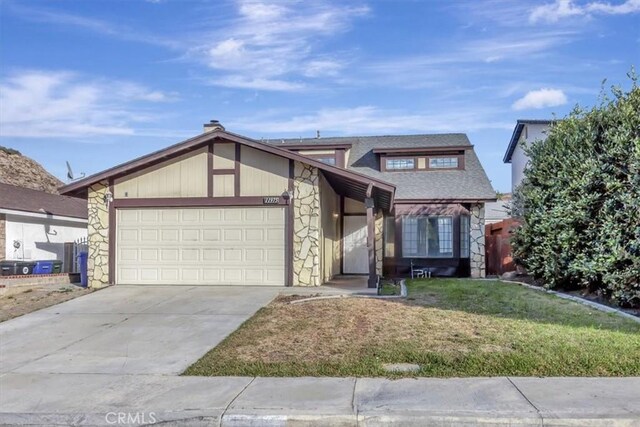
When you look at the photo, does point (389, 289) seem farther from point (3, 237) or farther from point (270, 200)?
point (3, 237)

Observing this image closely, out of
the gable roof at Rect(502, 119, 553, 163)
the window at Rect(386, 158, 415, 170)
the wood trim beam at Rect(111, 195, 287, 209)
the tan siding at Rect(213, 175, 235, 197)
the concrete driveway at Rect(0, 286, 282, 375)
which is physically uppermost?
the gable roof at Rect(502, 119, 553, 163)

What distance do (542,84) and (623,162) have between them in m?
7.18

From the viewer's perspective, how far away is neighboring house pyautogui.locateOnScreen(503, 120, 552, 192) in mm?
20188

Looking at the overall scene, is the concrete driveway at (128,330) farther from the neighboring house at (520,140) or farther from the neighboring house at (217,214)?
the neighboring house at (520,140)

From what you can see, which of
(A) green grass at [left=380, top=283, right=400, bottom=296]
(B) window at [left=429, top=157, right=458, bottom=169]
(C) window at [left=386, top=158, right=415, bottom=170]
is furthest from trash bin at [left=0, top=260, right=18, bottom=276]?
(B) window at [left=429, top=157, right=458, bottom=169]

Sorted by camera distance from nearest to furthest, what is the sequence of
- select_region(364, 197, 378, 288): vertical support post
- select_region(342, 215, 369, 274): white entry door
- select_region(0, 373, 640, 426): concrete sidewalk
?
select_region(0, 373, 640, 426): concrete sidewalk < select_region(364, 197, 378, 288): vertical support post < select_region(342, 215, 369, 274): white entry door

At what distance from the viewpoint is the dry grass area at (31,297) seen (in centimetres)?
1036

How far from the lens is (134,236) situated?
13.3 m

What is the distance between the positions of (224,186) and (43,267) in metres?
7.33

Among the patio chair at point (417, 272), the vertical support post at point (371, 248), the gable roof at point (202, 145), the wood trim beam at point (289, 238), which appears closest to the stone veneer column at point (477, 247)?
the patio chair at point (417, 272)

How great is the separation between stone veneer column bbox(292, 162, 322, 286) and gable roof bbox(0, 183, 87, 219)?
10035mm

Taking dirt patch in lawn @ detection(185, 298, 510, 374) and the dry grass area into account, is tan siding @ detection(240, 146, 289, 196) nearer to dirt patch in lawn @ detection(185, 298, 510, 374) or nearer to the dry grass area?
dirt patch in lawn @ detection(185, 298, 510, 374)

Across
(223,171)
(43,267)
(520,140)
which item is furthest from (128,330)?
(520,140)

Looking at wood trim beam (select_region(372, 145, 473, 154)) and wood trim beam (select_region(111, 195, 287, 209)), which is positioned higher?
wood trim beam (select_region(372, 145, 473, 154))
